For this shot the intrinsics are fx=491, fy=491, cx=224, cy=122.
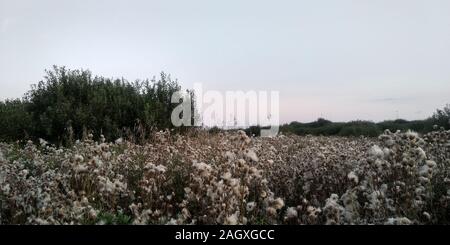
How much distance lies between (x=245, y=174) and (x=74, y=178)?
7.16 ft

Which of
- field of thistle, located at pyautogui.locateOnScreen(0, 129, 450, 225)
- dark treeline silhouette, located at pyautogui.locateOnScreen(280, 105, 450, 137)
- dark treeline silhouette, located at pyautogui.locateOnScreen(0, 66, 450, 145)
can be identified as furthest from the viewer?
dark treeline silhouette, located at pyautogui.locateOnScreen(280, 105, 450, 137)

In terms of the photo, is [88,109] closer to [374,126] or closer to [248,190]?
[248,190]

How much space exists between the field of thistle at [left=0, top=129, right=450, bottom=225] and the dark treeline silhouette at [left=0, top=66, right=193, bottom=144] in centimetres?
697

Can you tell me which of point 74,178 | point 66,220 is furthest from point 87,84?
point 66,220

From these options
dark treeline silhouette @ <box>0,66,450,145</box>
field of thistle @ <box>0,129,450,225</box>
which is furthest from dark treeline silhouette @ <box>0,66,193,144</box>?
field of thistle @ <box>0,129,450,225</box>

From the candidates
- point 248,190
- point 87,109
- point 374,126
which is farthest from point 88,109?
point 374,126

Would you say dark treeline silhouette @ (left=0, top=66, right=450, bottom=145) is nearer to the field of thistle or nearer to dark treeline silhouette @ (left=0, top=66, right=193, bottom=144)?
dark treeline silhouette @ (left=0, top=66, right=193, bottom=144)

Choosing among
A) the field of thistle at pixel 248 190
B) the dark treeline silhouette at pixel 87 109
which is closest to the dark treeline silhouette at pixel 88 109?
the dark treeline silhouette at pixel 87 109

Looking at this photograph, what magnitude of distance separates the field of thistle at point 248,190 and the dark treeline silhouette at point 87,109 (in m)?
6.97

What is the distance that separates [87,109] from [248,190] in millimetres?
10255

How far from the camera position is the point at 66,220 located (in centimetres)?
432

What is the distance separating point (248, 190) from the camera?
5133 millimetres

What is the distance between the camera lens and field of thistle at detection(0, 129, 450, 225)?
4309mm
